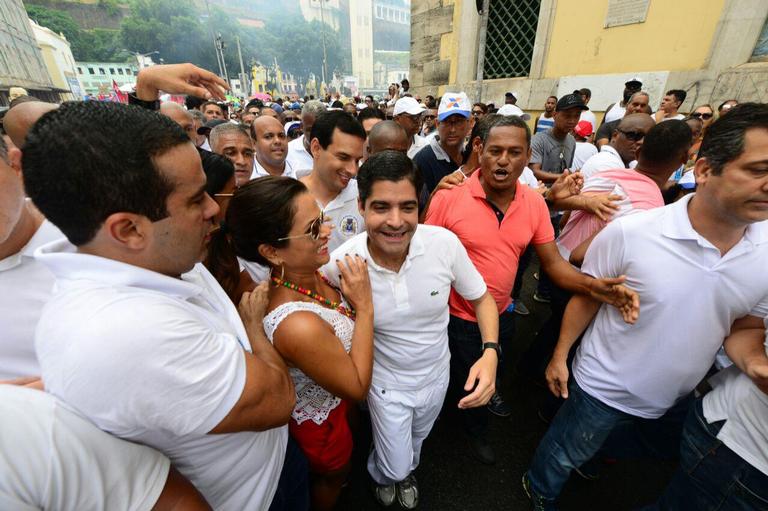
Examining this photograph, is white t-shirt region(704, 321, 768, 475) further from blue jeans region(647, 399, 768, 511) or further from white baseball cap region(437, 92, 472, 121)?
white baseball cap region(437, 92, 472, 121)

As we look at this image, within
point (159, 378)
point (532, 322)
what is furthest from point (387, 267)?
point (532, 322)

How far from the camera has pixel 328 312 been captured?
5.11 feet

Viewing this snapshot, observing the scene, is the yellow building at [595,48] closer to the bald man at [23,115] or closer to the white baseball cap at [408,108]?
the white baseball cap at [408,108]

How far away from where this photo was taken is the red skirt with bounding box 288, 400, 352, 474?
1.64m

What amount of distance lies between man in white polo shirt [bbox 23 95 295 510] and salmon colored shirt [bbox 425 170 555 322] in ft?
5.24

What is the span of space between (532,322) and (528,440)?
64.7 inches

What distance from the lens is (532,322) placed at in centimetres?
397

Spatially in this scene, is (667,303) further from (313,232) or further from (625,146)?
(625,146)

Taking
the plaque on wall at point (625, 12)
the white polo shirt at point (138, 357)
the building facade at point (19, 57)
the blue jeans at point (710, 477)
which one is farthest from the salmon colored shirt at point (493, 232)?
the building facade at point (19, 57)

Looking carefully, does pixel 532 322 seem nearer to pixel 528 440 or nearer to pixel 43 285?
pixel 528 440

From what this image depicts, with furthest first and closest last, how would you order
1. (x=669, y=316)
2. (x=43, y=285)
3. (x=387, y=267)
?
(x=387, y=267) → (x=669, y=316) → (x=43, y=285)

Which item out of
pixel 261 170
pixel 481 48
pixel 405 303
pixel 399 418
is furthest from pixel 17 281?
pixel 481 48

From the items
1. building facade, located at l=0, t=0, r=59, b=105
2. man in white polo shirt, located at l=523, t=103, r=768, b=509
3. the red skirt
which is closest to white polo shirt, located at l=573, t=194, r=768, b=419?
man in white polo shirt, located at l=523, t=103, r=768, b=509

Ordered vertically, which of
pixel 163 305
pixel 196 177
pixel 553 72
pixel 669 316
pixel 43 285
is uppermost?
pixel 553 72
